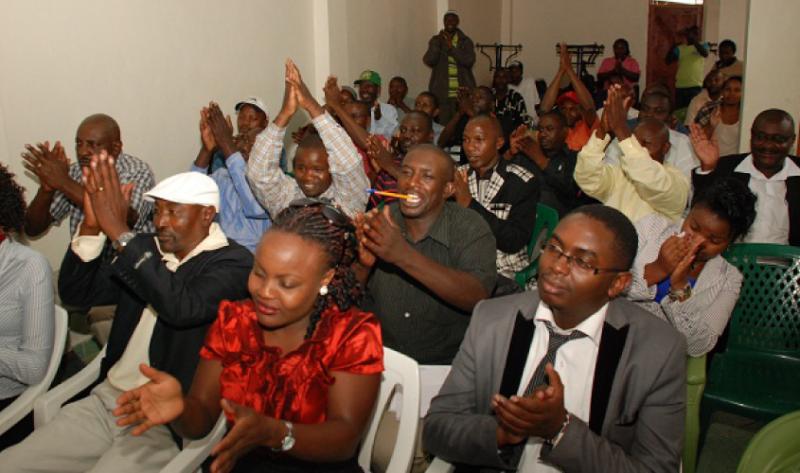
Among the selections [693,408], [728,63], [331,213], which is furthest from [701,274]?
[728,63]

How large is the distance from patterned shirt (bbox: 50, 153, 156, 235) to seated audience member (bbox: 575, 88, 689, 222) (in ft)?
7.32

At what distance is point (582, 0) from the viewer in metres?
12.0

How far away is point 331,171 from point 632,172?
1.42 meters

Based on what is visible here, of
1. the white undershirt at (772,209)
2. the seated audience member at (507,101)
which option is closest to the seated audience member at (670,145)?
the white undershirt at (772,209)

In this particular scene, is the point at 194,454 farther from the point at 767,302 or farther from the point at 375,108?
the point at 375,108

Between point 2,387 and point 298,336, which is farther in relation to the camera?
point 2,387

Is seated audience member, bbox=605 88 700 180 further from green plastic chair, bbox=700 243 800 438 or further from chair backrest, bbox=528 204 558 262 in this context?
green plastic chair, bbox=700 243 800 438

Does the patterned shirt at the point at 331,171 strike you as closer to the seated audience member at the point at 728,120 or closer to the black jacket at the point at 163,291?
the black jacket at the point at 163,291

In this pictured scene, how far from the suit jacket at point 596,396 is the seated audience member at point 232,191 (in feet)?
6.26

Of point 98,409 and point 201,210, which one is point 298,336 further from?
point 98,409

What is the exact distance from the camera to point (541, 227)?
3.81 m

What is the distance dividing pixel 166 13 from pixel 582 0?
9622 mm

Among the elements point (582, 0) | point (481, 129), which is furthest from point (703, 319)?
point (582, 0)

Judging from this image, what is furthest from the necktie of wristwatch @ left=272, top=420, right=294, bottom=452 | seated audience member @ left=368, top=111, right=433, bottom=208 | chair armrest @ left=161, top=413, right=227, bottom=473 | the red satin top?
seated audience member @ left=368, top=111, right=433, bottom=208
